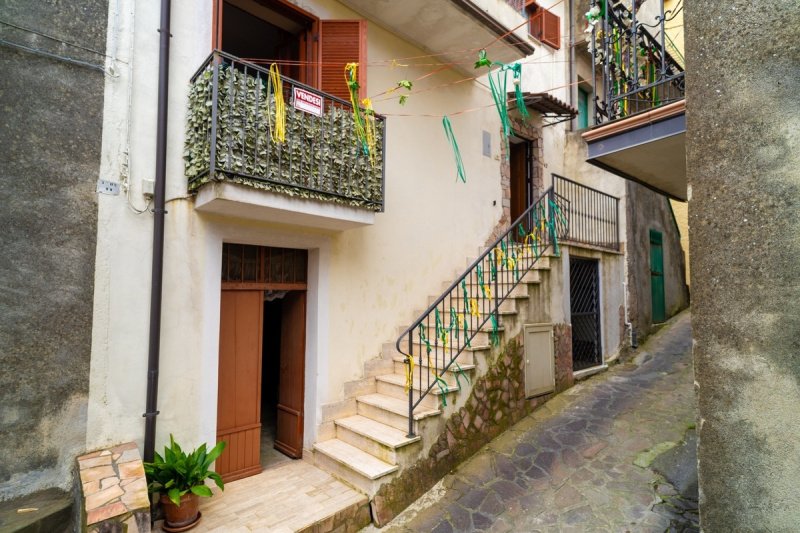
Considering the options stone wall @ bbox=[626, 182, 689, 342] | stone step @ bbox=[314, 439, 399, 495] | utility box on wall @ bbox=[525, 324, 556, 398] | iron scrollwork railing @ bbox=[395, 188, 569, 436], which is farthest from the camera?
stone wall @ bbox=[626, 182, 689, 342]

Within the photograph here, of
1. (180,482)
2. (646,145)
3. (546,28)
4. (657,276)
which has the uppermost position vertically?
(546,28)

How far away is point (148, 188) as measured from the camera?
405 centimetres

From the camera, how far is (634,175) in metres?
4.77

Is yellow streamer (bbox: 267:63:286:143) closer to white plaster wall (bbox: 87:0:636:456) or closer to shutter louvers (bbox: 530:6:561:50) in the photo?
white plaster wall (bbox: 87:0:636:456)

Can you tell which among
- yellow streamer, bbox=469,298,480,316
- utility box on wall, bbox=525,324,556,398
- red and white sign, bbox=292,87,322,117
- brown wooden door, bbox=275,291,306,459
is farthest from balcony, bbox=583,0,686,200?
brown wooden door, bbox=275,291,306,459

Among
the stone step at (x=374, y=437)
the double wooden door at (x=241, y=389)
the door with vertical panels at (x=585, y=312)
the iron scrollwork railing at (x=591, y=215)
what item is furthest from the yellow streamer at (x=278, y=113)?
the door with vertical panels at (x=585, y=312)

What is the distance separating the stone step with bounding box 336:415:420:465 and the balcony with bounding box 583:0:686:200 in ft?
11.6

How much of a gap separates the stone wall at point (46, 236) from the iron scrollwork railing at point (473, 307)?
10.1 ft

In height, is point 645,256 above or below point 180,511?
above

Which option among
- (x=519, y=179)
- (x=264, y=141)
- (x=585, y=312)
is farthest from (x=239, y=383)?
(x=519, y=179)

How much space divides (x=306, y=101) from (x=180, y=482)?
387cm

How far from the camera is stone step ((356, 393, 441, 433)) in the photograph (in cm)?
466

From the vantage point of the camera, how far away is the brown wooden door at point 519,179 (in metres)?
9.09

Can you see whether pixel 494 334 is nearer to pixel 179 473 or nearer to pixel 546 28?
pixel 179 473
